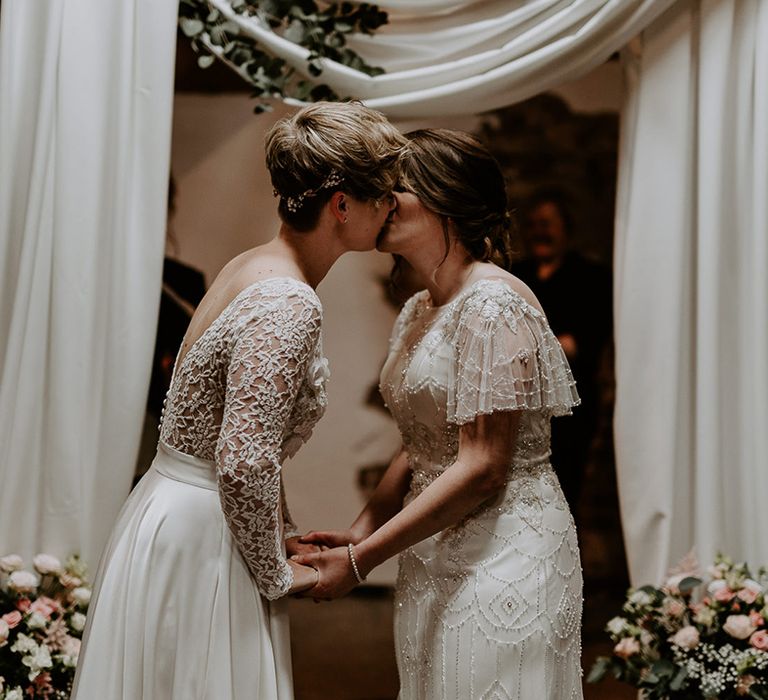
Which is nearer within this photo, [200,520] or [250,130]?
[200,520]

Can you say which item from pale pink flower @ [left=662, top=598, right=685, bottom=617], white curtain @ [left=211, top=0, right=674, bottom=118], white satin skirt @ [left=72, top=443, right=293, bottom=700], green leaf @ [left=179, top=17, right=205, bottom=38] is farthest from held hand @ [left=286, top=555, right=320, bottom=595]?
green leaf @ [left=179, top=17, right=205, bottom=38]

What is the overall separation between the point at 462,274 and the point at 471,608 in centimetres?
80

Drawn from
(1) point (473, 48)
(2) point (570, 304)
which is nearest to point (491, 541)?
(1) point (473, 48)

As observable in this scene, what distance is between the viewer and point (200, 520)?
2.05 m

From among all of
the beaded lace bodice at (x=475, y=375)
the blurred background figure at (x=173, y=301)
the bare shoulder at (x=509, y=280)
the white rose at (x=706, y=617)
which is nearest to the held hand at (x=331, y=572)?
the beaded lace bodice at (x=475, y=375)

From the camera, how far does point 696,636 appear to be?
293cm

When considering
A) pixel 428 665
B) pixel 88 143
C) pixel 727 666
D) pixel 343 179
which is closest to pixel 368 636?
pixel 727 666

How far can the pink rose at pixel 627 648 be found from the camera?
9.99ft

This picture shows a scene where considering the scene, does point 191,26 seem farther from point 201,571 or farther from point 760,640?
point 760,640

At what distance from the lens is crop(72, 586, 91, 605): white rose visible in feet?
9.25

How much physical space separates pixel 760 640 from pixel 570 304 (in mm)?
2376

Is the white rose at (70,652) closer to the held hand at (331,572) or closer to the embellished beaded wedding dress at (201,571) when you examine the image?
the embellished beaded wedding dress at (201,571)

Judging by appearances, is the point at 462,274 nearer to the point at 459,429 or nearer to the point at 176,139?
the point at 459,429

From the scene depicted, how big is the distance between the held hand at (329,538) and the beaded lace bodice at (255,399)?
408 millimetres
